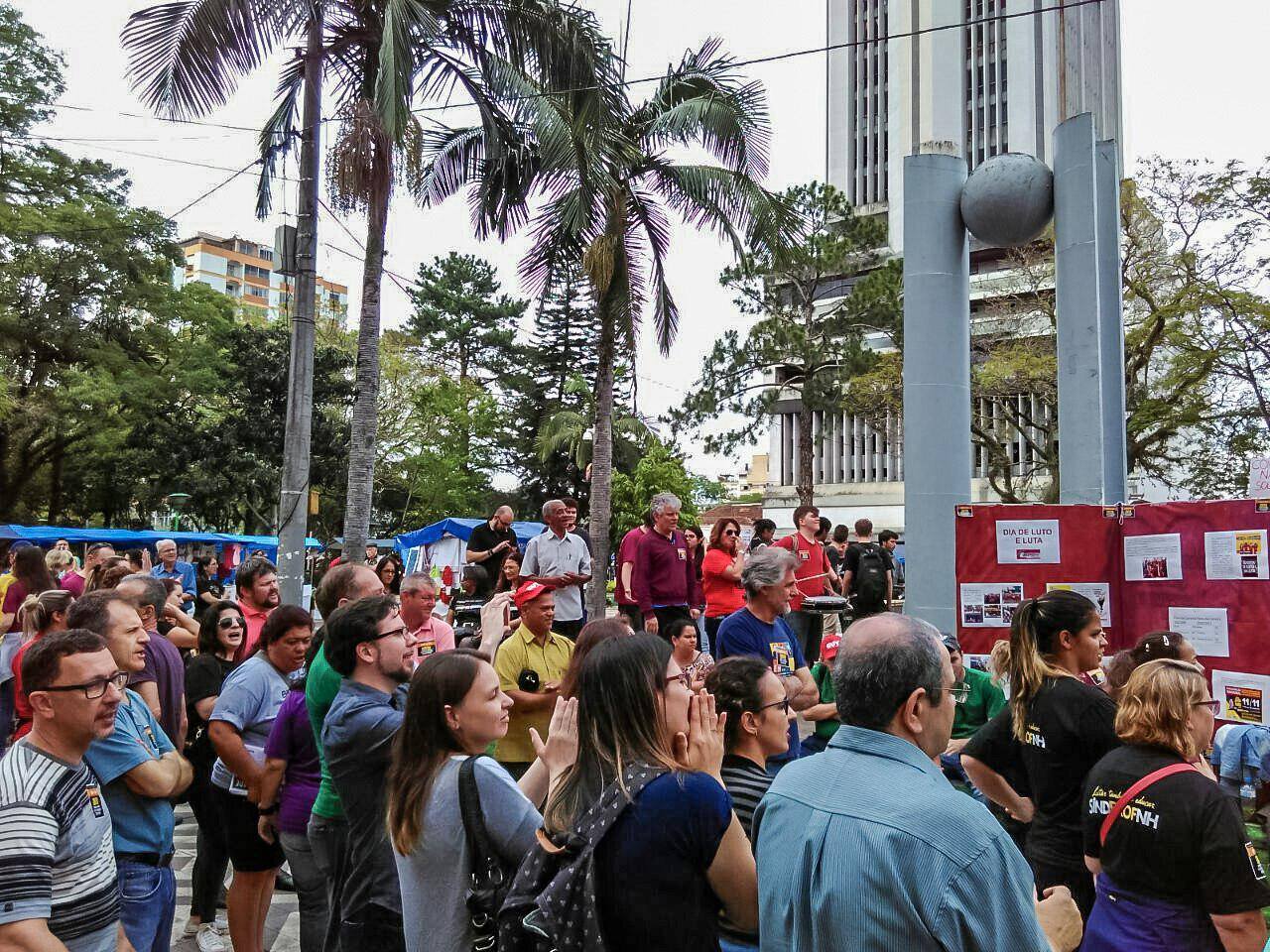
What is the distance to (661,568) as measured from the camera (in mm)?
8602

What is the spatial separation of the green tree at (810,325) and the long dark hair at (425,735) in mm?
27525

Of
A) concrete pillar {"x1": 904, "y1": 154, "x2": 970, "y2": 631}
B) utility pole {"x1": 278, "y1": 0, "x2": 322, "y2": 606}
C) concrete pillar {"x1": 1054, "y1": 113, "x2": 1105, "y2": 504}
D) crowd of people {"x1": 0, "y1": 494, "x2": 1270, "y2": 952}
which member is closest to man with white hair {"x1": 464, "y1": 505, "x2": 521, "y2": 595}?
utility pole {"x1": 278, "y1": 0, "x2": 322, "y2": 606}

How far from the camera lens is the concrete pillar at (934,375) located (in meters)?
8.97

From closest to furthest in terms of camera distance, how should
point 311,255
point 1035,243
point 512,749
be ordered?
point 512,749, point 311,255, point 1035,243

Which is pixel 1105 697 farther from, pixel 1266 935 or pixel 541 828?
pixel 541 828

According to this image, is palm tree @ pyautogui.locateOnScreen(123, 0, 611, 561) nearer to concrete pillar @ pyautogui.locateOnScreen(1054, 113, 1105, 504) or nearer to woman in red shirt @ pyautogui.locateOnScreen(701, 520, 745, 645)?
woman in red shirt @ pyautogui.locateOnScreen(701, 520, 745, 645)

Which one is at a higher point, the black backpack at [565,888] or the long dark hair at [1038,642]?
the long dark hair at [1038,642]

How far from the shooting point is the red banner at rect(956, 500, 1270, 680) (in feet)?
20.4

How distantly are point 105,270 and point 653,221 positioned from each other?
23.2 metres

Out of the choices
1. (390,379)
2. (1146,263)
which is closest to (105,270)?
A: (390,379)

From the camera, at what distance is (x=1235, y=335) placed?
20891 mm

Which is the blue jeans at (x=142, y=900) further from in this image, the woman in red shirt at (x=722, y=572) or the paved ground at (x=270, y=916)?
the woman in red shirt at (x=722, y=572)

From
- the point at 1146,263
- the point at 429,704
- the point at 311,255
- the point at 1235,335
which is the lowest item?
the point at 429,704

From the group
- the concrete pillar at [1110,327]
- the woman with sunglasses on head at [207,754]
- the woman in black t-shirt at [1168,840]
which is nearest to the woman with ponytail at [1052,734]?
the woman in black t-shirt at [1168,840]
